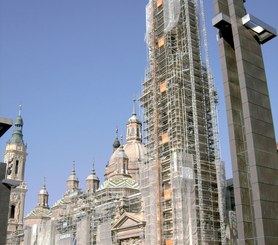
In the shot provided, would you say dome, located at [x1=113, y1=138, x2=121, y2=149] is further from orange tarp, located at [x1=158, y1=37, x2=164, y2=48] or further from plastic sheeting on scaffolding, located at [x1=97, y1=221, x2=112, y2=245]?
orange tarp, located at [x1=158, y1=37, x2=164, y2=48]

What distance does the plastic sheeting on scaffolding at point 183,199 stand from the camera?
3294 centimetres

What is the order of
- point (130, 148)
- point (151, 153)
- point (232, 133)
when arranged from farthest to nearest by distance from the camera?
point (130, 148) < point (151, 153) < point (232, 133)

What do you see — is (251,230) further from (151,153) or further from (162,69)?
(162,69)

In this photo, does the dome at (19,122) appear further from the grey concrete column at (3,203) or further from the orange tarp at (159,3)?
the grey concrete column at (3,203)

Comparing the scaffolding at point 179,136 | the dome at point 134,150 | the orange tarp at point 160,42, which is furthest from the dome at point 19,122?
the orange tarp at point 160,42

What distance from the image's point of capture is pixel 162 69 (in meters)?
40.9

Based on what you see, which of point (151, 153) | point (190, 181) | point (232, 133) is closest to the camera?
point (232, 133)

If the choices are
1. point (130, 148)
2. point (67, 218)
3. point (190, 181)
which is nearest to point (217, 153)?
point (190, 181)

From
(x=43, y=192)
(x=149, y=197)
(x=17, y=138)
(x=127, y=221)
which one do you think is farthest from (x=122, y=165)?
(x=17, y=138)

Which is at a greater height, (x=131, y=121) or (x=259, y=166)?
(x=131, y=121)

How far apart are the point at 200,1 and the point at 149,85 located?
10.5m

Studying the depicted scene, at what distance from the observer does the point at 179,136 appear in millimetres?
36594

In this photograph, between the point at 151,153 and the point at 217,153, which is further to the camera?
the point at 151,153

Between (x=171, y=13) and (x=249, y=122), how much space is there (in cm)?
2853
